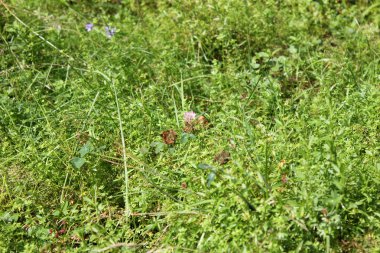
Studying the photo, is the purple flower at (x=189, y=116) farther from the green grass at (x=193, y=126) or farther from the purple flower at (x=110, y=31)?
the purple flower at (x=110, y=31)

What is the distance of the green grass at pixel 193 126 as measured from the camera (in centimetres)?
250

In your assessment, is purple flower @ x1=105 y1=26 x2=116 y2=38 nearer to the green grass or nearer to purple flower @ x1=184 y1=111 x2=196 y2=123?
the green grass

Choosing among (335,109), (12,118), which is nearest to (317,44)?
(335,109)

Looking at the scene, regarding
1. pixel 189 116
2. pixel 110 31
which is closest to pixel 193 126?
pixel 189 116

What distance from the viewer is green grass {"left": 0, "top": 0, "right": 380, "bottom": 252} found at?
2504mm

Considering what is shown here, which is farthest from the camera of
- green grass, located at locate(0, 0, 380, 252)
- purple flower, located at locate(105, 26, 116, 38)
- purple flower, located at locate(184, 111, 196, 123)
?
purple flower, located at locate(105, 26, 116, 38)

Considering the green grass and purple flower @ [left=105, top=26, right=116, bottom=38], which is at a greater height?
purple flower @ [left=105, top=26, right=116, bottom=38]

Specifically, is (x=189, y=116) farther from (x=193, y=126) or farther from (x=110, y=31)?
(x=110, y=31)

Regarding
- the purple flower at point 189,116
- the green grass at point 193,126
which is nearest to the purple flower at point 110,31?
the green grass at point 193,126

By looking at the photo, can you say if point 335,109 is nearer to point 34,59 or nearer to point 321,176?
point 321,176

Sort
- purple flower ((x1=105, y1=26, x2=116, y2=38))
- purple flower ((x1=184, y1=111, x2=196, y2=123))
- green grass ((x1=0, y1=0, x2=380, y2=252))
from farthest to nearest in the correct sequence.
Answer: purple flower ((x1=105, y1=26, x2=116, y2=38)) < purple flower ((x1=184, y1=111, x2=196, y2=123)) < green grass ((x1=0, y1=0, x2=380, y2=252))

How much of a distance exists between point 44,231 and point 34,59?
1601 mm

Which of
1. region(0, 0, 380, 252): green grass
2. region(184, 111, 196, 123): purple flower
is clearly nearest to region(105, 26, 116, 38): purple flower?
region(0, 0, 380, 252): green grass

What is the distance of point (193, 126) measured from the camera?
3.16 meters
